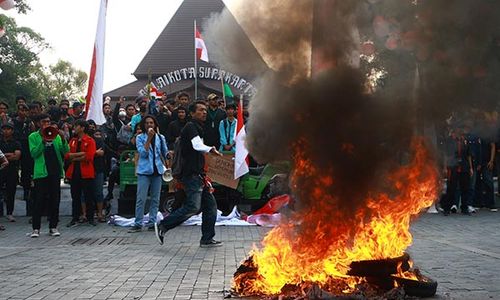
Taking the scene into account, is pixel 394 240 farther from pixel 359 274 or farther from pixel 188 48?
pixel 188 48

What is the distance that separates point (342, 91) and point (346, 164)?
639mm

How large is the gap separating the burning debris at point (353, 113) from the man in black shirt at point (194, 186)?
320 centimetres

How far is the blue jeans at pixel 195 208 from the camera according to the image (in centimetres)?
855

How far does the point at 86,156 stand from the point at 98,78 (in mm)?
1794

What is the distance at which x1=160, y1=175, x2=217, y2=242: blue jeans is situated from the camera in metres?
8.55

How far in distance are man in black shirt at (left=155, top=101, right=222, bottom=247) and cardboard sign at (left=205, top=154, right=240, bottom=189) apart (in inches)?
121

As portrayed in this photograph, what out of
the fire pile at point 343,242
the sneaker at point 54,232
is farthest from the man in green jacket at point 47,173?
the fire pile at point 343,242

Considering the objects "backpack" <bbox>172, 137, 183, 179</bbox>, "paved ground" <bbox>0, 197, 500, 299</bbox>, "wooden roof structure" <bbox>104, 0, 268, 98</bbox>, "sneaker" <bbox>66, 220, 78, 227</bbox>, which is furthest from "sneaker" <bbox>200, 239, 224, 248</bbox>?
"wooden roof structure" <bbox>104, 0, 268, 98</bbox>

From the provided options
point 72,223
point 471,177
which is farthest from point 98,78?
point 471,177

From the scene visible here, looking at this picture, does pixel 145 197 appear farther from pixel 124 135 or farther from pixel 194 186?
pixel 124 135

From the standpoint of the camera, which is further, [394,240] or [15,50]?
[15,50]

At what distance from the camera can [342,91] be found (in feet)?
17.0

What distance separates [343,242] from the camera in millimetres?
5234

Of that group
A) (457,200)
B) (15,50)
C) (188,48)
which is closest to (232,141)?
(457,200)
